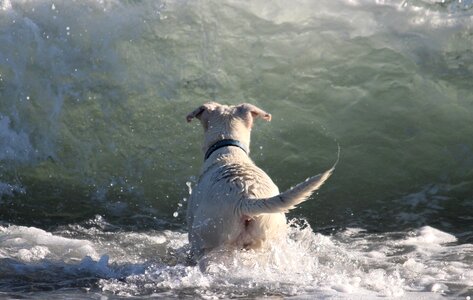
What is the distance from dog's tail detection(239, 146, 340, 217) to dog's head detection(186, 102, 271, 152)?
4.56 ft

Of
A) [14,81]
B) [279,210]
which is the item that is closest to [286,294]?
[279,210]

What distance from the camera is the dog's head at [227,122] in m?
7.72

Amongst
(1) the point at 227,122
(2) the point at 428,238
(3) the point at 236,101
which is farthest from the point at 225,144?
(3) the point at 236,101

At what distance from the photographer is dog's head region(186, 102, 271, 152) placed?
7.72m

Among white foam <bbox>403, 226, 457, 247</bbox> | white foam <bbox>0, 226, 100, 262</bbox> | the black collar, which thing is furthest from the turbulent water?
the black collar

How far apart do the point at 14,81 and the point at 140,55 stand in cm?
153

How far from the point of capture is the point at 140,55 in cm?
1125

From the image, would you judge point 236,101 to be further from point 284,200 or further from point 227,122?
point 284,200

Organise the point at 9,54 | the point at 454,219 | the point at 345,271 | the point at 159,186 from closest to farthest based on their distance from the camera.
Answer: the point at 345,271
the point at 454,219
the point at 159,186
the point at 9,54

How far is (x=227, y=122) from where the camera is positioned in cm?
777

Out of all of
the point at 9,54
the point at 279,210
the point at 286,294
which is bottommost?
the point at 286,294

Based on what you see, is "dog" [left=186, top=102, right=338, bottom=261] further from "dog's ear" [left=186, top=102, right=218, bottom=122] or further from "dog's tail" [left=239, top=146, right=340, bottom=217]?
"dog's ear" [left=186, top=102, right=218, bottom=122]

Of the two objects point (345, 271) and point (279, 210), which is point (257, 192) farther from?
point (345, 271)

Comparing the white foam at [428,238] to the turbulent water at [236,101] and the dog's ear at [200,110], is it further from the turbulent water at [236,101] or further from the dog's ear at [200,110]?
the dog's ear at [200,110]
